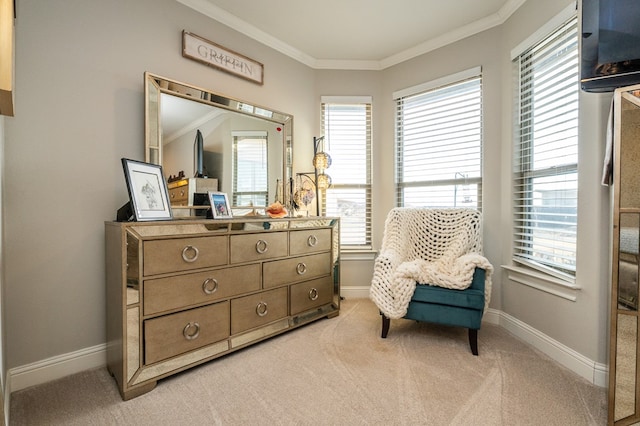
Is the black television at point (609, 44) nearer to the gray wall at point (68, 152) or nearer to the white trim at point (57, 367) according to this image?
the gray wall at point (68, 152)

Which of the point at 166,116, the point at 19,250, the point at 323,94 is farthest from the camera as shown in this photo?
the point at 323,94

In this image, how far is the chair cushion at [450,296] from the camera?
2.08m

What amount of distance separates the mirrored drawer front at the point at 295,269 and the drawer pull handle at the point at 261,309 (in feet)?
0.41

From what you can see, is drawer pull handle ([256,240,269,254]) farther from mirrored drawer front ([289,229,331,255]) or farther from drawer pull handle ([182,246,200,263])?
drawer pull handle ([182,246,200,263])

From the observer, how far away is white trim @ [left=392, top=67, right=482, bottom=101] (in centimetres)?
282

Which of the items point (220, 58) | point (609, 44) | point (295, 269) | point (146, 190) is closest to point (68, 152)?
point (146, 190)

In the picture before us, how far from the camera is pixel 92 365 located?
1935mm

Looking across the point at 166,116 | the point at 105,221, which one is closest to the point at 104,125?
the point at 166,116

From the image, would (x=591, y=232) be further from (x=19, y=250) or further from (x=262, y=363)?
(x=19, y=250)

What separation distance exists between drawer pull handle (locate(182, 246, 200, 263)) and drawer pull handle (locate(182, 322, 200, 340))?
0.37 m

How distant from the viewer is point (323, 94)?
3.42 m

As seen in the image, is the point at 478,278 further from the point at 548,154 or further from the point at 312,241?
the point at 312,241

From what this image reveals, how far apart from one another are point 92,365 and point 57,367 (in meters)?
0.17

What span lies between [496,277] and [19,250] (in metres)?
3.26
